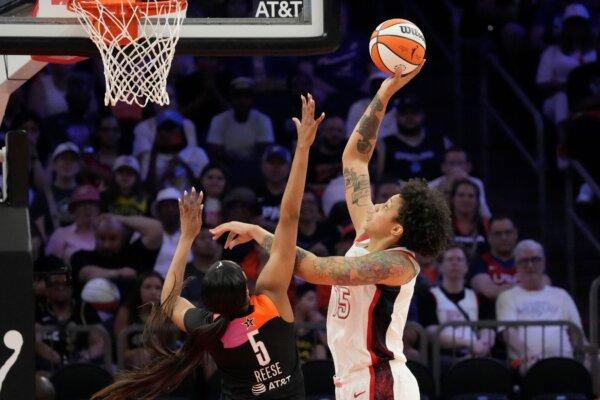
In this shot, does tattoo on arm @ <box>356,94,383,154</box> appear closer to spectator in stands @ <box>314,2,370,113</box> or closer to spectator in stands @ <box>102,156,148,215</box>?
spectator in stands @ <box>102,156,148,215</box>

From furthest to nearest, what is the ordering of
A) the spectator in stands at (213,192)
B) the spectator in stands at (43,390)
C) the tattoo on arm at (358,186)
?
the spectator in stands at (213,192), the spectator in stands at (43,390), the tattoo on arm at (358,186)

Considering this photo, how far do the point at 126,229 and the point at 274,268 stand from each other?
5867 millimetres

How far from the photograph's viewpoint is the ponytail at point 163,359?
5.48 m

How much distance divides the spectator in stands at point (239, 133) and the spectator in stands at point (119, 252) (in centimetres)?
148

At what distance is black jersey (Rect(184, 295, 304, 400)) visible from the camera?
546cm

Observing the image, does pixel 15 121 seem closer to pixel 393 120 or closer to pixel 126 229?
pixel 126 229

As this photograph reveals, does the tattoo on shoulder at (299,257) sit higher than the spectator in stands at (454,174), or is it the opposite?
the tattoo on shoulder at (299,257)

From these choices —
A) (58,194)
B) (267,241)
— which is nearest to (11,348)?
(267,241)

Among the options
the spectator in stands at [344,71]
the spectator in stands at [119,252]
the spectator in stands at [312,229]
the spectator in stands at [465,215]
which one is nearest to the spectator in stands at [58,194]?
the spectator in stands at [119,252]

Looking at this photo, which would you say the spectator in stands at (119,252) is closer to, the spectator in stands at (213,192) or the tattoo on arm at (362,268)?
the spectator in stands at (213,192)

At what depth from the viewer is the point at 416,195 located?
19.3ft

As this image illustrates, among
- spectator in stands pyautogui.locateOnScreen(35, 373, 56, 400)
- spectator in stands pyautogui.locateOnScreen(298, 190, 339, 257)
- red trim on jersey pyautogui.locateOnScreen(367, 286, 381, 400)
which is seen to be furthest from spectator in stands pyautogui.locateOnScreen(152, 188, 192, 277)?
red trim on jersey pyautogui.locateOnScreen(367, 286, 381, 400)

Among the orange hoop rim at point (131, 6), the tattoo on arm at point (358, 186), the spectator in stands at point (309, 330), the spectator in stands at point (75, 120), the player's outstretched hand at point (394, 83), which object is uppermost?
the orange hoop rim at point (131, 6)

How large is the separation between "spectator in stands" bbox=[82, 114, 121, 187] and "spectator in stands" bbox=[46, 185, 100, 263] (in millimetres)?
396
